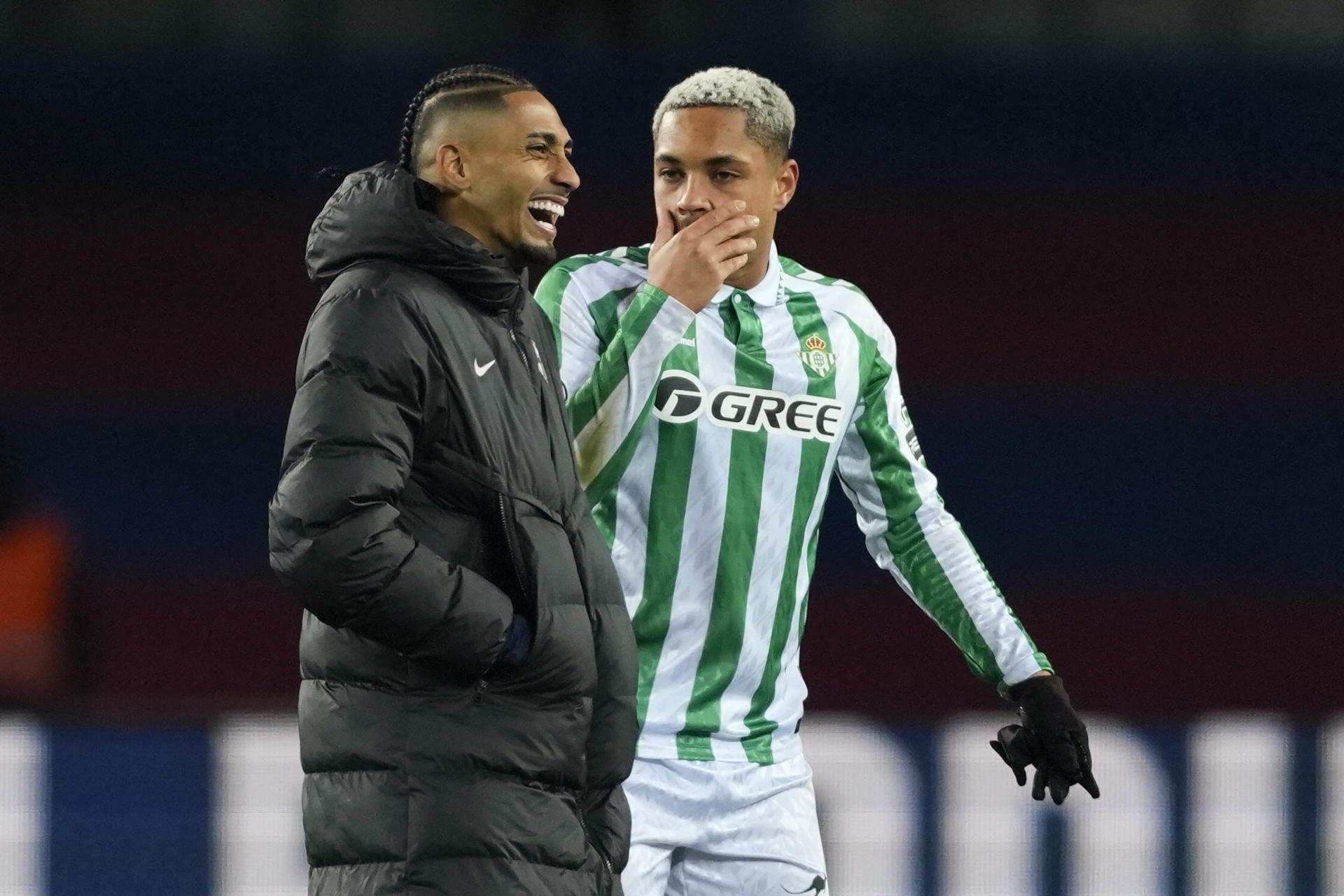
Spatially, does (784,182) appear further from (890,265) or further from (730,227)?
(890,265)

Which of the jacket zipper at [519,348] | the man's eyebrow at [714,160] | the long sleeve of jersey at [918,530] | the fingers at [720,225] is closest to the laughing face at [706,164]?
the man's eyebrow at [714,160]

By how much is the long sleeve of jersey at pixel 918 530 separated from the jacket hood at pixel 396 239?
104 cm

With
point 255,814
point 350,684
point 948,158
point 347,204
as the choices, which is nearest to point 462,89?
point 347,204

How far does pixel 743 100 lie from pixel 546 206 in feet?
2.51

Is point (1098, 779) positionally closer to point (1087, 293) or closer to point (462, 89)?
point (462, 89)

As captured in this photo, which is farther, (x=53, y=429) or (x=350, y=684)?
(x=53, y=429)

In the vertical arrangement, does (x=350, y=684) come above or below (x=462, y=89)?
below

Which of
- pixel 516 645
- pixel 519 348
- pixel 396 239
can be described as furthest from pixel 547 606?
pixel 396 239

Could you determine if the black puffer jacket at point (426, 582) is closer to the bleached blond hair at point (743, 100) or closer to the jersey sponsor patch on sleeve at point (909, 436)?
the bleached blond hair at point (743, 100)

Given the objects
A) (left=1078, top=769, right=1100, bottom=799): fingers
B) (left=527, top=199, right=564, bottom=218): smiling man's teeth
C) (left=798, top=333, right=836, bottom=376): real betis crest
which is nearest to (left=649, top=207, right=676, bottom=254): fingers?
(left=798, top=333, right=836, bottom=376): real betis crest

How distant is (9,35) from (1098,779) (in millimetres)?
5014

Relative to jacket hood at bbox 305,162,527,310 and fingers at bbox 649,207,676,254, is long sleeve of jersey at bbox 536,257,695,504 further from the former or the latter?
jacket hood at bbox 305,162,527,310

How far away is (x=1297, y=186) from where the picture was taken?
7.47 metres

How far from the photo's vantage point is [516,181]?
233 centimetres
